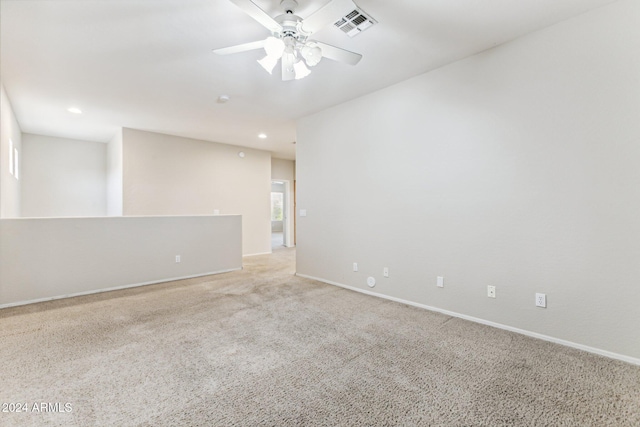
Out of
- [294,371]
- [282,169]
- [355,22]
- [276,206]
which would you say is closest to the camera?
[294,371]

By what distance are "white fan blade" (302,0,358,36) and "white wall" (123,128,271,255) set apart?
190 inches

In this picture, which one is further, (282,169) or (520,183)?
(282,169)

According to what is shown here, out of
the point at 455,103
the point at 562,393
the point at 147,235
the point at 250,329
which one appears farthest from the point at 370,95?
the point at 147,235

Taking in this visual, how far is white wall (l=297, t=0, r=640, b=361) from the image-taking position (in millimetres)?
2119

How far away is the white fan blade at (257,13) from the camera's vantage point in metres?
1.70

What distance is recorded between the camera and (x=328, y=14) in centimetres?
186

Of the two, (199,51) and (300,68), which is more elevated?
(199,51)

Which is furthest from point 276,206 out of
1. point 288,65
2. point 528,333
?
point 528,333

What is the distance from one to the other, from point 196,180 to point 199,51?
3.90m

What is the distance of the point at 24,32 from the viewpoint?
2.43 metres

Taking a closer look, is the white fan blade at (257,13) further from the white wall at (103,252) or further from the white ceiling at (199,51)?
the white wall at (103,252)

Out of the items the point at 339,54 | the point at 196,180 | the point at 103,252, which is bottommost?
the point at 103,252

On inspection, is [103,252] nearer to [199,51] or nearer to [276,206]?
[199,51]

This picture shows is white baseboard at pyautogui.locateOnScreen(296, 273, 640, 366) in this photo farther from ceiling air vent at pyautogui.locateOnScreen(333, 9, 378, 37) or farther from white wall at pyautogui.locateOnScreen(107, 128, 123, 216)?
white wall at pyautogui.locateOnScreen(107, 128, 123, 216)
